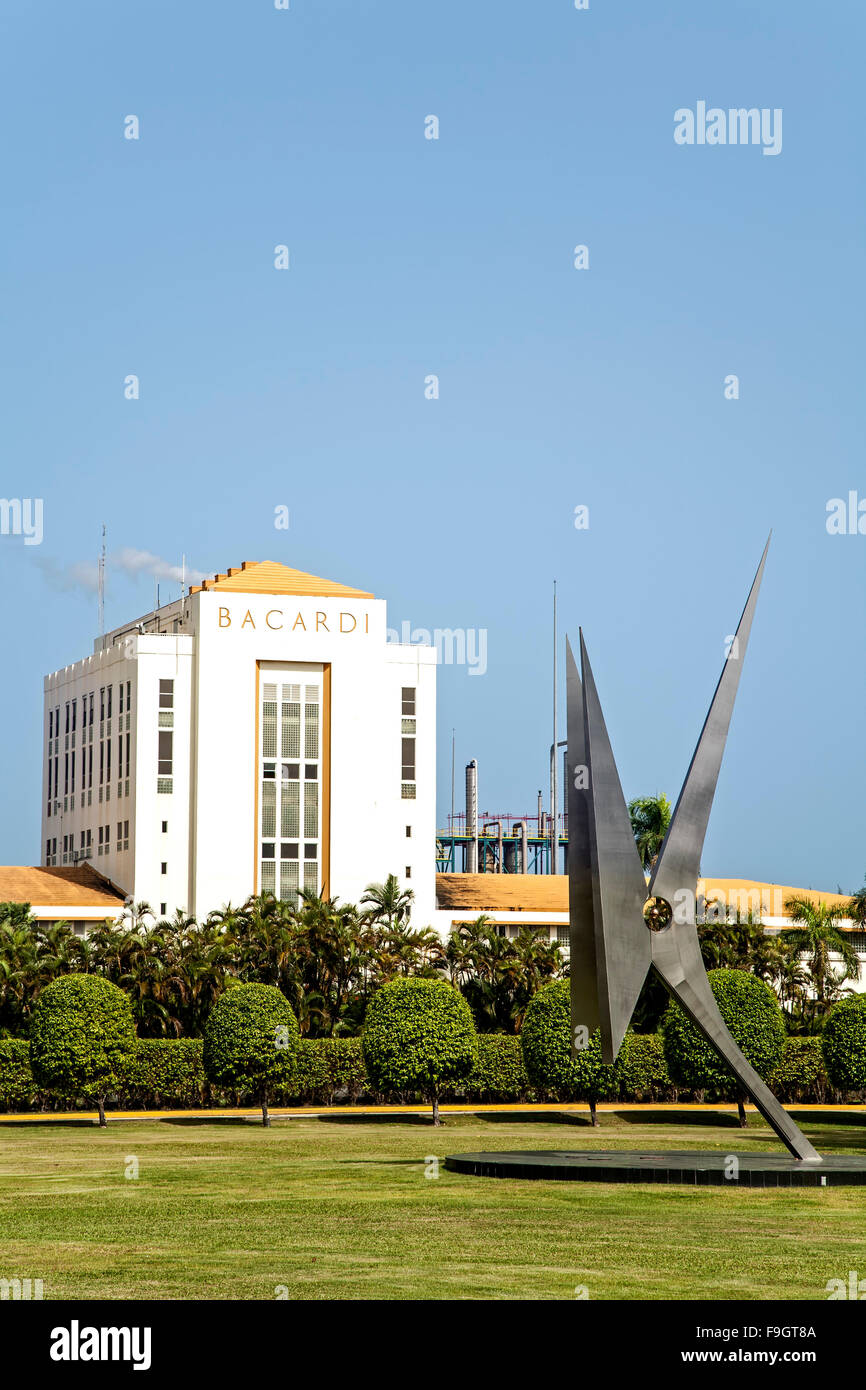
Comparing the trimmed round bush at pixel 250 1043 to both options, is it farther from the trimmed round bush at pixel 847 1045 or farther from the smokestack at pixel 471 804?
the smokestack at pixel 471 804

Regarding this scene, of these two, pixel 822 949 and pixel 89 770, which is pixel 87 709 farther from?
pixel 822 949

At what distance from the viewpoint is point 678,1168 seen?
92.0ft

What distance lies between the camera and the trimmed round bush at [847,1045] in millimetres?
51469

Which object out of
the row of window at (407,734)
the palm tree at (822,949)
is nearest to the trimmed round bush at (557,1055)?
the palm tree at (822,949)

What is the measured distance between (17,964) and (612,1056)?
36.0 m

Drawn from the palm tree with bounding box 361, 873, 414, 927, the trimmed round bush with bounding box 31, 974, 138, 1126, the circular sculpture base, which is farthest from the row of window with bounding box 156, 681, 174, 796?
the circular sculpture base

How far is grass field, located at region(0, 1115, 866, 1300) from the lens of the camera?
17.7 metres

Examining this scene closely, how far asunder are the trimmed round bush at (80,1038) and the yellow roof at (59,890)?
19.1 metres

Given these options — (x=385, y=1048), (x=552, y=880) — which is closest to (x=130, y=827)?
(x=552, y=880)

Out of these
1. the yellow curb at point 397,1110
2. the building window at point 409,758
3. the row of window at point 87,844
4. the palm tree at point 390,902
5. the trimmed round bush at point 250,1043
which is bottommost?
the yellow curb at point 397,1110

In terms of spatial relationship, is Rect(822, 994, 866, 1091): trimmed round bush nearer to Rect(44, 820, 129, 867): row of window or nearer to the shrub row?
the shrub row

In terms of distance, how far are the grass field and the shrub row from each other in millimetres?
16391

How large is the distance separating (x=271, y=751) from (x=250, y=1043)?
23.5 metres

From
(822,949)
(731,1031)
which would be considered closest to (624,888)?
(731,1031)
